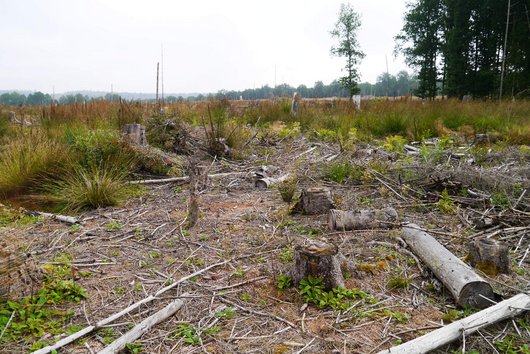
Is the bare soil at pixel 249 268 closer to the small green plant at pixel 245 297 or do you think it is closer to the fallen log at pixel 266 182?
the small green plant at pixel 245 297

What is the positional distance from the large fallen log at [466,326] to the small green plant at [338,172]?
119 inches

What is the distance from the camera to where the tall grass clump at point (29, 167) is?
469 cm

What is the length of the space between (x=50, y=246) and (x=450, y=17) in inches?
1193

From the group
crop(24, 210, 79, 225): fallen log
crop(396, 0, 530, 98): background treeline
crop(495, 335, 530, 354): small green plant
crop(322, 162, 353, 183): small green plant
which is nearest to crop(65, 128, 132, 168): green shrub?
crop(24, 210, 79, 225): fallen log

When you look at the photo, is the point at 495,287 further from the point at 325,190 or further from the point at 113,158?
the point at 113,158

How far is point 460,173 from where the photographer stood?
457 cm

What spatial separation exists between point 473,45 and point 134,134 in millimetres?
27792

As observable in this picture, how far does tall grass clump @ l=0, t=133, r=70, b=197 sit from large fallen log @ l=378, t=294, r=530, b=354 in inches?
172

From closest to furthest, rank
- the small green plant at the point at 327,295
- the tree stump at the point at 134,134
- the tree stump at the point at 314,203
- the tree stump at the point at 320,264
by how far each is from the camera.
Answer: the small green plant at the point at 327,295 → the tree stump at the point at 320,264 → the tree stump at the point at 314,203 → the tree stump at the point at 134,134

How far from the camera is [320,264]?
2.53 metres

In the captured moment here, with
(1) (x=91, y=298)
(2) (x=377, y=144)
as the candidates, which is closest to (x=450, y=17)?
(2) (x=377, y=144)

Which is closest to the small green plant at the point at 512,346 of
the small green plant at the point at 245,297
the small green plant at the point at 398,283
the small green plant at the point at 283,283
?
the small green plant at the point at 398,283

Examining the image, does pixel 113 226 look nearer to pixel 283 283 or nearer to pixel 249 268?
pixel 249 268

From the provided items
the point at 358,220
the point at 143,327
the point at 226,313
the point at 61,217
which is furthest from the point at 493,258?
the point at 61,217
